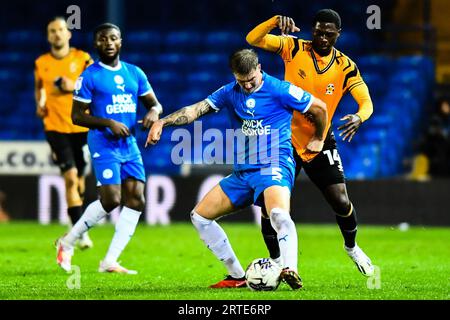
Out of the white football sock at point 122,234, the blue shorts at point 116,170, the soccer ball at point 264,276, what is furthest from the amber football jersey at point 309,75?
the white football sock at point 122,234

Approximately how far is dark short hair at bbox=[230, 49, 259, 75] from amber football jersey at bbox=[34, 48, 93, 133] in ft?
15.0

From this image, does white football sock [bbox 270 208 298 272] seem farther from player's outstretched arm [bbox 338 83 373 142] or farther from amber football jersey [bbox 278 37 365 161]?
amber football jersey [bbox 278 37 365 161]

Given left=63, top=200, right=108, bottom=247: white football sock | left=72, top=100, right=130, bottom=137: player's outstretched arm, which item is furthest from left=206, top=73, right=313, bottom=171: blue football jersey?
left=63, top=200, right=108, bottom=247: white football sock

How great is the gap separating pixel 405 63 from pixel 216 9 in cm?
445

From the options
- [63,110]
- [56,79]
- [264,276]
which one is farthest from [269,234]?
[56,79]

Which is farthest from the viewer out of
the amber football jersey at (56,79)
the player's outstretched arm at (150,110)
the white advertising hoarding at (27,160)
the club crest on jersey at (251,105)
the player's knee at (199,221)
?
the white advertising hoarding at (27,160)

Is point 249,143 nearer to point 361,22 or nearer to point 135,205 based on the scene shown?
point 135,205

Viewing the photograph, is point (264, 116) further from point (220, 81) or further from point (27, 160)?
point (220, 81)

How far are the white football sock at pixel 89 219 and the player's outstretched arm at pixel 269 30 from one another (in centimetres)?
215

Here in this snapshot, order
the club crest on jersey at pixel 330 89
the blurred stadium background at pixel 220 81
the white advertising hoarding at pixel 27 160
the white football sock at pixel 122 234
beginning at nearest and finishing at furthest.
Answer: the club crest on jersey at pixel 330 89 → the white football sock at pixel 122 234 → the blurred stadium background at pixel 220 81 → the white advertising hoarding at pixel 27 160

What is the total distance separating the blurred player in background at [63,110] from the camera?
1255 centimetres

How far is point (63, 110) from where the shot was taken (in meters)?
12.7

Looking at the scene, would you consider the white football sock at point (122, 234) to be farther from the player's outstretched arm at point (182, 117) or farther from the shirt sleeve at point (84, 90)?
the player's outstretched arm at point (182, 117)
